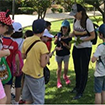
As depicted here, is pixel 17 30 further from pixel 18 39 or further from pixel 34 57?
pixel 34 57

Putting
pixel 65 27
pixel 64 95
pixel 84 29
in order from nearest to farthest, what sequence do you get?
pixel 84 29, pixel 64 95, pixel 65 27

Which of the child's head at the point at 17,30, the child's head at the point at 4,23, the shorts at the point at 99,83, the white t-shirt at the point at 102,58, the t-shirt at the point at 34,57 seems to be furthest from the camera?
the child's head at the point at 17,30

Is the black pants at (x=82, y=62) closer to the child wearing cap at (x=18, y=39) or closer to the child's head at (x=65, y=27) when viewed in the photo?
the child's head at (x=65, y=27)

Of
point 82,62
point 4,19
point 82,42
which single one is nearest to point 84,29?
point 82,42

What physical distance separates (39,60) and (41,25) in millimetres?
500

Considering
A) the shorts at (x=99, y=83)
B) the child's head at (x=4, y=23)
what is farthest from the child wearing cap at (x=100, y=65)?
the child's head at (x=4, y=23)

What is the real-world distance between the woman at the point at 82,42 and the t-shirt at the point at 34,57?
1194 millimetres

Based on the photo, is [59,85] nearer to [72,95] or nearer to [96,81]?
[72,95]

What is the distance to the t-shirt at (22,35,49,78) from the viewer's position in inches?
148

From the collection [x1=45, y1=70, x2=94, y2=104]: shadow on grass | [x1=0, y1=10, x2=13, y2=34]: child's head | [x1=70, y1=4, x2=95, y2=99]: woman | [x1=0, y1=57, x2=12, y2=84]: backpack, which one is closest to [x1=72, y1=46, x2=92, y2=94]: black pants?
[x1=70, y1=4, x2=95, y2=99]: woman

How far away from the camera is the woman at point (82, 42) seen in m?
4.79

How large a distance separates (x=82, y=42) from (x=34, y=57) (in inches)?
52.7

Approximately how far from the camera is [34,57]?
3830 mm

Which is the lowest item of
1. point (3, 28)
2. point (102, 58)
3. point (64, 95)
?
point (64, 95)
